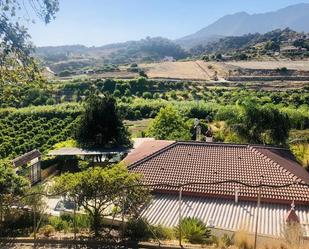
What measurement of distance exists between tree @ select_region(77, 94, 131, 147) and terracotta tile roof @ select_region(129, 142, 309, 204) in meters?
8.88

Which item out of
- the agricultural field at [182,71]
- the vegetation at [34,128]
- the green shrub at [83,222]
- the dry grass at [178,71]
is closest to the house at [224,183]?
the green shrub at [83,222]

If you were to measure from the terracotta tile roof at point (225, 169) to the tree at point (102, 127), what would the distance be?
350 inches

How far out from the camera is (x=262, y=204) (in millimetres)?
16594

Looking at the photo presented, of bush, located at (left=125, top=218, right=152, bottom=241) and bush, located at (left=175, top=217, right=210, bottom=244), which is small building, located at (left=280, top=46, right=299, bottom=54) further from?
bush, located at (left=125, top=218, right=152, bottom=241)

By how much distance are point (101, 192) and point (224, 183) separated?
8.79 meters

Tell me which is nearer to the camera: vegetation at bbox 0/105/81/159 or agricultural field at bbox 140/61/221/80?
vegetation at bbox 0/105/81/159

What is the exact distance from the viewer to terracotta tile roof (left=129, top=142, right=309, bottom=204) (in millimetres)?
17062

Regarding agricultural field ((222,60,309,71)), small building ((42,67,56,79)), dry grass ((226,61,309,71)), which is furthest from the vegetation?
dry grass ((226,61,309,71))

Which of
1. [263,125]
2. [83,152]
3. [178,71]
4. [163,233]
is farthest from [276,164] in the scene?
[178,71]

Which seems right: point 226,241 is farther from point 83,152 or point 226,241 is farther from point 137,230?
point 83,152

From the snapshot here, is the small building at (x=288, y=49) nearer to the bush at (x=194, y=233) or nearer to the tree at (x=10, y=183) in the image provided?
the tree at (x=10, y=183)

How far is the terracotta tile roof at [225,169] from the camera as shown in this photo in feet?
56.0

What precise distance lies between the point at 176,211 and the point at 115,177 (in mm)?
5691

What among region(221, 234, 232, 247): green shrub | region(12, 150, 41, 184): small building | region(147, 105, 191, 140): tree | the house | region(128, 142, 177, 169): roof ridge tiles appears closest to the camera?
region(221, 234, 232, 247): green shrub
